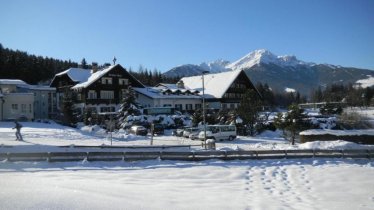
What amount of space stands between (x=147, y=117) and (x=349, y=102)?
306 ft

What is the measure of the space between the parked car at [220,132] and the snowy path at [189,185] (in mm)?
16652

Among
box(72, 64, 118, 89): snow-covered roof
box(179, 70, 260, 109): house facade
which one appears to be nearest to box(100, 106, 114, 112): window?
box(72, 64, 118, 89): snow-covered roof

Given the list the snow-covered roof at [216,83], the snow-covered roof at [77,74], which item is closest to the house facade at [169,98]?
the snow-covered roof at [216,83]

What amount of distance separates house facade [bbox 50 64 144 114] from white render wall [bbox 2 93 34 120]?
8.17 m

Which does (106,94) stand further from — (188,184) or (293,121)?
(188,184)

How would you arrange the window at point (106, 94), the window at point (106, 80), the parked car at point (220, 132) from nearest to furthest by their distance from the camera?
the parked car at point (220, 132)
the window at point (106, 94)
the window at point (106, 80)

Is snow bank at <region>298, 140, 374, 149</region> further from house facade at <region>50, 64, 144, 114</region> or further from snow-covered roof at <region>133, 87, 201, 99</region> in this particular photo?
snow-covered roof at <region>133, 87, 201, 99</region>

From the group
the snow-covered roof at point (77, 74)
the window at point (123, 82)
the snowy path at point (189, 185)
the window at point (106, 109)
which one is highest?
the snow-covered roof at point (77, 74)

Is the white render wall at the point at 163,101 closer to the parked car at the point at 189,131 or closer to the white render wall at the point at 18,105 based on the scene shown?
the white render wall at the point at 18,105

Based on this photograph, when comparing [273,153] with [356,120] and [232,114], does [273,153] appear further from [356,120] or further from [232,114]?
[356,120]

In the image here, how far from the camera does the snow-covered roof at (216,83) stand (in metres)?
73.8

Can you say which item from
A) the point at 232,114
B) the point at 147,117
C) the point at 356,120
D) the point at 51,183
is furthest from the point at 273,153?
the point at 356,120

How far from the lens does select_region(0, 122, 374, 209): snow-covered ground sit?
1307cm

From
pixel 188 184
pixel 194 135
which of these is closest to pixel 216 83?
pixel 194 135
